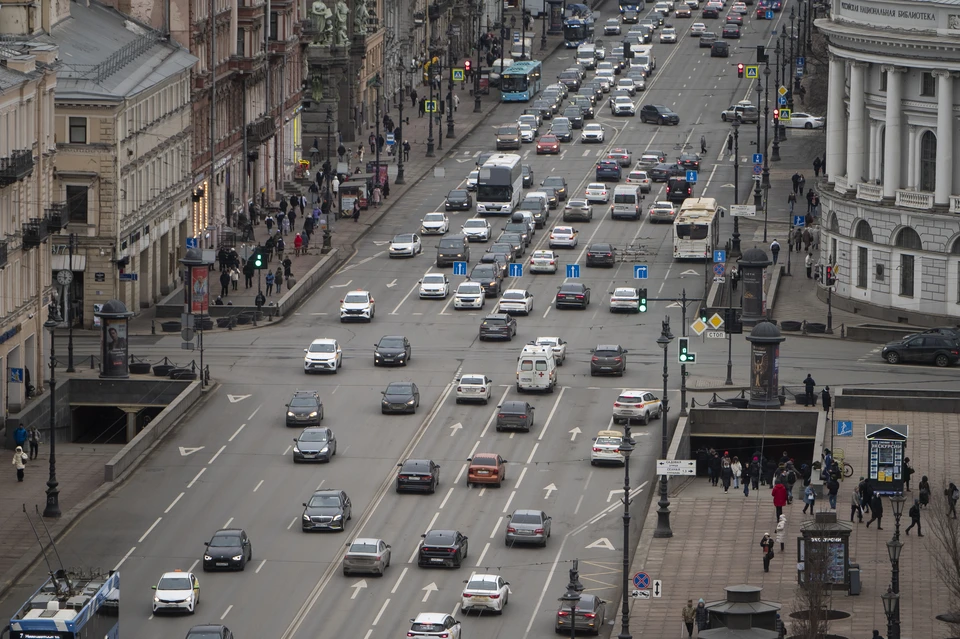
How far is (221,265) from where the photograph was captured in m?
135

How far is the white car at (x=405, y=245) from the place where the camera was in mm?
142375

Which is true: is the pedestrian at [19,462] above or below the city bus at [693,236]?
below

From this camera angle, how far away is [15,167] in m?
105

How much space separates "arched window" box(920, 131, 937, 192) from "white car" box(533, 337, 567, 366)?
23.7 meters

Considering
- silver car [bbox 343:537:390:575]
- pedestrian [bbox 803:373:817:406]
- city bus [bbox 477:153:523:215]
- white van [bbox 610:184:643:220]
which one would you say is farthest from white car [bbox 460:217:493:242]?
silver car [bbox 343:537:390:575]

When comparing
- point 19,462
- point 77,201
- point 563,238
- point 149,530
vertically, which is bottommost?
point 149,530

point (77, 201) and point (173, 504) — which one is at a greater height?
point (77, 201)

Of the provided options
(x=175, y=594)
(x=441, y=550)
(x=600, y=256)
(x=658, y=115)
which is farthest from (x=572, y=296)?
(x=658, y=115)

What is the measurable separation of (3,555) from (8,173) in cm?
2069

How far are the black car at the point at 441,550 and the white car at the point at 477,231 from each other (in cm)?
5667

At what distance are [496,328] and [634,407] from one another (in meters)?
15.2

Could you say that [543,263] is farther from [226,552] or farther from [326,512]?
[226,552]

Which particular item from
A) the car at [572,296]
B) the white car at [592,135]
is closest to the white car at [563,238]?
the car at [572,296]

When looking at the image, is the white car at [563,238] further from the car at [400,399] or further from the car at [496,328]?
the car at [400,399]
